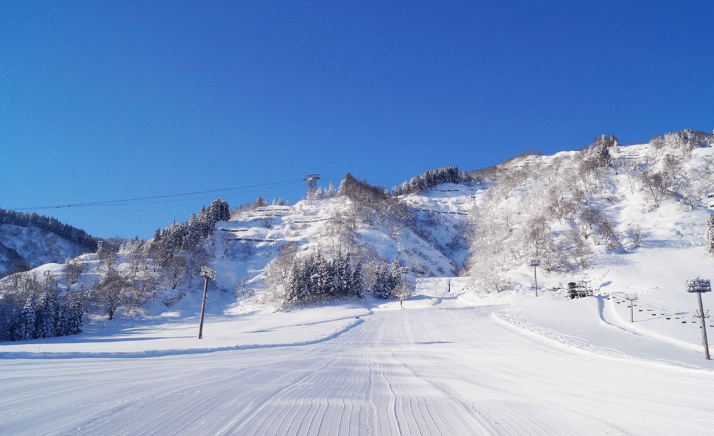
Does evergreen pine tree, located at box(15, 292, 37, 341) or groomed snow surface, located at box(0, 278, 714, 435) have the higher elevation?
groomed snow surface, located at box(0, 278, 714, 435)

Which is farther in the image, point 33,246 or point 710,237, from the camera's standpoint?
point 33,246

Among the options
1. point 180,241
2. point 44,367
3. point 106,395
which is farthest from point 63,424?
point 180,241

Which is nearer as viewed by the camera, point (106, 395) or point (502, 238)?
point (106, 395)

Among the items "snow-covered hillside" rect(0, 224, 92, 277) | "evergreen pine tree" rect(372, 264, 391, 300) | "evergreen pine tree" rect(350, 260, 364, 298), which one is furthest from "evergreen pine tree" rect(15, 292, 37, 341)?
"snow-covered hillside" rect(0, 224, 92, 277)

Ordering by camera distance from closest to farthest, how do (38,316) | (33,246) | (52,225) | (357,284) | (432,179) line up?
(38,316)
(357,284)
(33,246)
(52,225)
(432,179)

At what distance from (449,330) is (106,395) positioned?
2441cm

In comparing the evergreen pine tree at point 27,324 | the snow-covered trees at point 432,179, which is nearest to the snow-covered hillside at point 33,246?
the evergreen pine tree at point 27,324

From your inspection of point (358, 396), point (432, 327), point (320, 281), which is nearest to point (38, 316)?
point (320, 281)

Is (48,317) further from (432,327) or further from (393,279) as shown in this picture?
(393,279)

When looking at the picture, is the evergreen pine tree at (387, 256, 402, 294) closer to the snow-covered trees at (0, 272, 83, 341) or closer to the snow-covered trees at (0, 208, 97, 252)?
the snow-covered trees at (0, 272, 83, 341)

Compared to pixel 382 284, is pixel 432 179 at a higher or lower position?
higher

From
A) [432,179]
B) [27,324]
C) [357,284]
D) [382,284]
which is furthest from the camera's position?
[432,179]

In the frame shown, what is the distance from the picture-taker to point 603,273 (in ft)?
166

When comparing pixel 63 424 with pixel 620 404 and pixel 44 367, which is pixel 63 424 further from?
pixel 620 404
